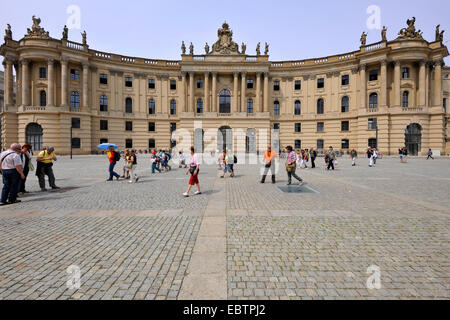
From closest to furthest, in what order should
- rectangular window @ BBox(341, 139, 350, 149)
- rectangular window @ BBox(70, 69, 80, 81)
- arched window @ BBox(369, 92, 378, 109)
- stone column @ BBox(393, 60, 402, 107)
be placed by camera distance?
stone column @ BBox(393, 60, 402, 107), rectangular window @ BBox(70, 69, 80, 81), arched window @ BBox(369, 92, 378, 109), rectangular window @ BBox(341, 139, 350, 149)

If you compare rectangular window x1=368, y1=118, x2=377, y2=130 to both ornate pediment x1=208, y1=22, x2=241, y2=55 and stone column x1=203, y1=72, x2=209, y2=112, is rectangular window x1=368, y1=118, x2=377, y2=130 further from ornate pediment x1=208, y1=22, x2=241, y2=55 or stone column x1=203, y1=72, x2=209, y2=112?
stone column x1=203, y1=72, x2=209, y2=112

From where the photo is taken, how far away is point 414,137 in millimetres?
37625

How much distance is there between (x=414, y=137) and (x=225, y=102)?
105 ft

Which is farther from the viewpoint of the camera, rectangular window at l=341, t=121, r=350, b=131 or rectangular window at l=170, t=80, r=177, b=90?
rectangular window at l=170, t=80, r=177, b=90

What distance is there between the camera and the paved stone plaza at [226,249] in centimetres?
295

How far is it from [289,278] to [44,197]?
30.6 ft

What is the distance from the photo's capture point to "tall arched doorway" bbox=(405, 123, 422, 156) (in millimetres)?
37469

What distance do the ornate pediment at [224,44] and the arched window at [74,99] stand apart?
24713 mm

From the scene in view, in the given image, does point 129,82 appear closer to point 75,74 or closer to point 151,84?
point 151,84

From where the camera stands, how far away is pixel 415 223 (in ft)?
18.0

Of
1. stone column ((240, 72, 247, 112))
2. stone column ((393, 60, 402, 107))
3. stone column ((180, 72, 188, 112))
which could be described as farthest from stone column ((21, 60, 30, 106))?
stone column ((393, 60, 402, 107))

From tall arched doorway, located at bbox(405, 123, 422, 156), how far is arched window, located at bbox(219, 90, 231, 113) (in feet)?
→ 98.2

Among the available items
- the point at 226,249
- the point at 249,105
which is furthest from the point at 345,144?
the point at 226,249

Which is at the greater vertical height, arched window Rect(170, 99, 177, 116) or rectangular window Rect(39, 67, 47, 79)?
rectangular window Rect(39, 67, 47, 79)
